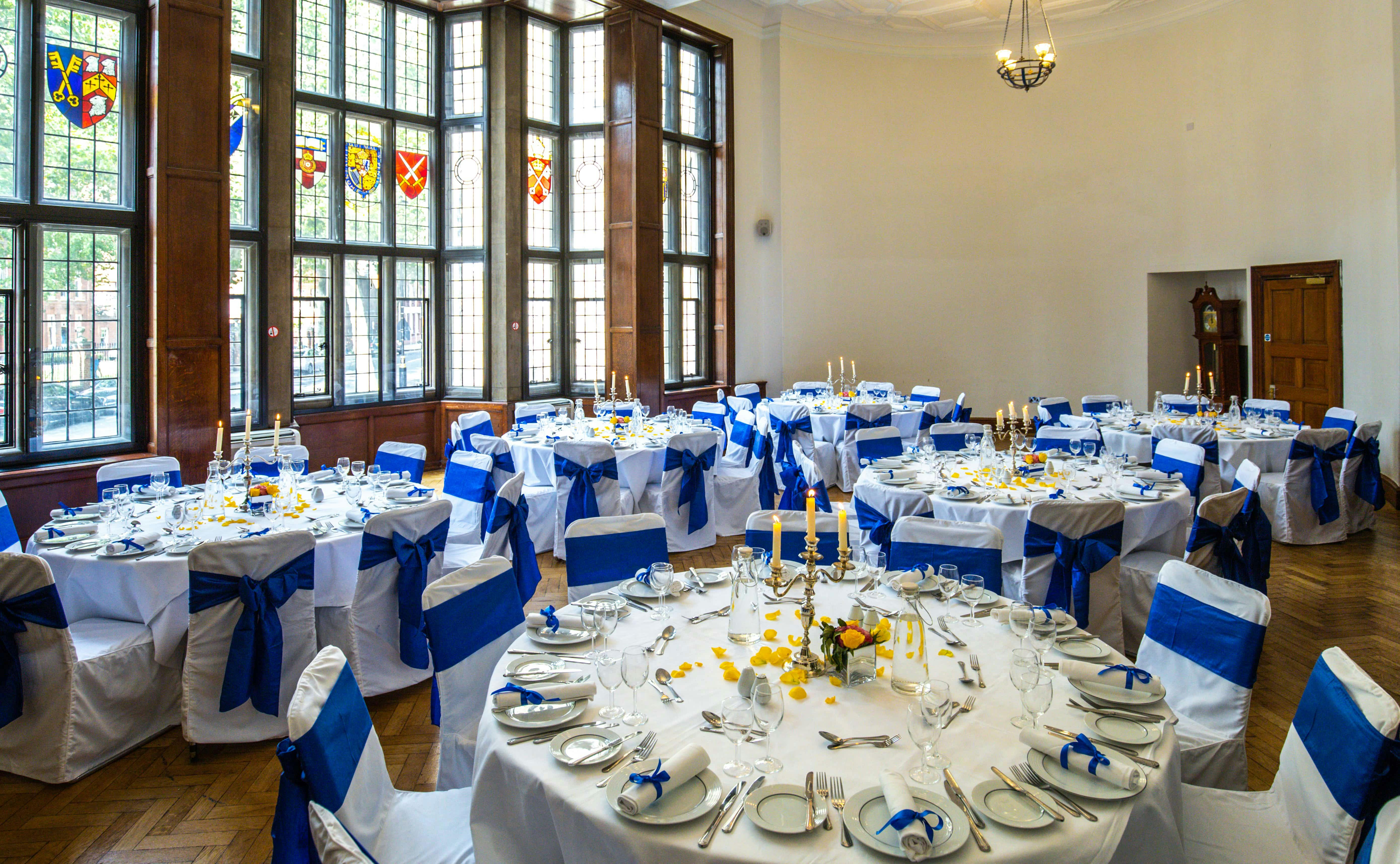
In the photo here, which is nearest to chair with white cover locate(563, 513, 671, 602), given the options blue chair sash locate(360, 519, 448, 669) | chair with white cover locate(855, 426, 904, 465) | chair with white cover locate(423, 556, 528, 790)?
chair with white cover locate(423, 556, 528, 790)

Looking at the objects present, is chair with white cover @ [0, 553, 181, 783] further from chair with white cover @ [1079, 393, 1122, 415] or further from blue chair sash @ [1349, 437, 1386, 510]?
chair with white cover @ [1079, 393, 1122, 415]

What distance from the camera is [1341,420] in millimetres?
7309

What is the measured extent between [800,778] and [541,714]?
2.18 feet

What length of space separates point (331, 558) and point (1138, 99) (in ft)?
39.4

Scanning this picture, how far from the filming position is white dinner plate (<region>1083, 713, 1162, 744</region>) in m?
2.01

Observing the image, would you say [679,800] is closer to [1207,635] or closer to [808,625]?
[808,625]

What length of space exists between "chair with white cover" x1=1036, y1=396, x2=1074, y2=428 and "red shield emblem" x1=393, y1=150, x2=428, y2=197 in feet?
23.2

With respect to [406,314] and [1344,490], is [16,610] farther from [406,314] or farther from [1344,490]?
[1344,490]

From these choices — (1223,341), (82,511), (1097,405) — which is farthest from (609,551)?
(1223,341)

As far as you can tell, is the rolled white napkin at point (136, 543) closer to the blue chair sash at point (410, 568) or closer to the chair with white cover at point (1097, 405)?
the blue chair sash at point (410, 568)

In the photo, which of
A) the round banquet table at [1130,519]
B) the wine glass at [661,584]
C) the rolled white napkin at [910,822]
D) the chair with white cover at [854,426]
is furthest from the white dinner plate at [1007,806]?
the chair with white cover at [854,426]

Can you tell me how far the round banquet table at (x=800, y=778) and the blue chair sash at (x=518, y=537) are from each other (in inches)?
88.6

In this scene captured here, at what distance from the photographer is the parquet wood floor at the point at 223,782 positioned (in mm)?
2988

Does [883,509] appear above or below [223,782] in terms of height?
above
